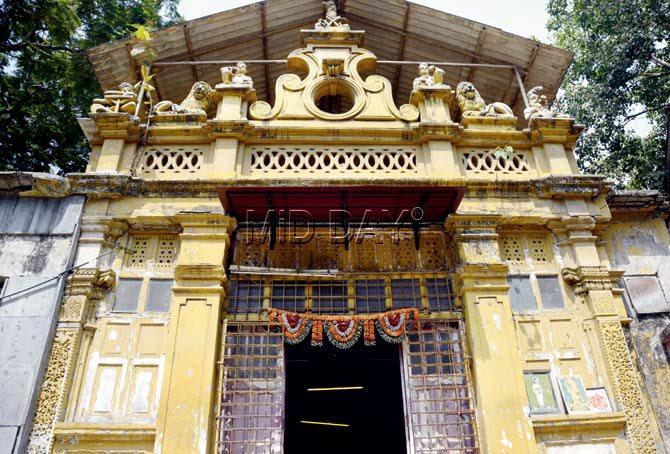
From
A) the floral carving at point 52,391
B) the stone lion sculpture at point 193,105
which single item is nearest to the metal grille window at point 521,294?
the stone lion sculpture at point 193,105

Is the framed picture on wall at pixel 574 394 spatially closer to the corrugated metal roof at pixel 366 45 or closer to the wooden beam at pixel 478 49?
the corrugated metal roof at pixel 366 45

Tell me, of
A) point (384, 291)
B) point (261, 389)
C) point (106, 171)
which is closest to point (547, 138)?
point (384, 291)

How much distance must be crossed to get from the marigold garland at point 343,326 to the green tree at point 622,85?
10055 millimetres

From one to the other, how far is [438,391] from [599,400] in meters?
1.93

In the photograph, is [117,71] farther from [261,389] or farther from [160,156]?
[261,389]

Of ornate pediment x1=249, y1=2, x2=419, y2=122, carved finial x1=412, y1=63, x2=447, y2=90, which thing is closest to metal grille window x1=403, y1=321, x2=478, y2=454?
ornate pediment x1=249, y1=2, x2=419, y2=122

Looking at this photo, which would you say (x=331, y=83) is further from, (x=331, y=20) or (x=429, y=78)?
(x=429, y=78)

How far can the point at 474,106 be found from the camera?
8.21 meters

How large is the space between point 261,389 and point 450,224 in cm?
338

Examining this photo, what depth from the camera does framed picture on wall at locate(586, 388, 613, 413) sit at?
6027mm

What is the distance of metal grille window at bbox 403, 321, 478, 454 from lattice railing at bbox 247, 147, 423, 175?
2.45 meters

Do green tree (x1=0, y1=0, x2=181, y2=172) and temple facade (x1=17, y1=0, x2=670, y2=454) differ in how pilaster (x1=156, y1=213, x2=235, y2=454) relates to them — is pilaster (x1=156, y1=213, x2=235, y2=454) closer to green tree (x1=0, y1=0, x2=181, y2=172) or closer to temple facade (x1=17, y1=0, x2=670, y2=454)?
→ temple facade (x1=17, y1=0, x2=670, y2=454)

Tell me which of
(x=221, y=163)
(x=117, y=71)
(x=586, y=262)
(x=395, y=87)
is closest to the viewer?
(x=586, y=262)

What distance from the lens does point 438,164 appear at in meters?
7.49
